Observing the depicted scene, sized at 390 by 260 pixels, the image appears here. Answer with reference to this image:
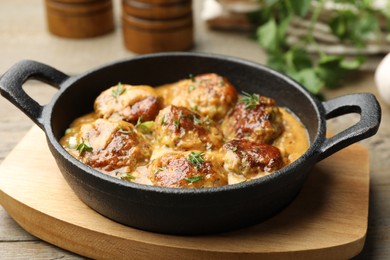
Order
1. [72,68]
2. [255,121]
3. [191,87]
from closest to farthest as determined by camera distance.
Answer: [255,121] < [191,87] < [72,68]

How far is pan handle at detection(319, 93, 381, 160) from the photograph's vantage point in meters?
2.59

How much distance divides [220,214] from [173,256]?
0.86 feet

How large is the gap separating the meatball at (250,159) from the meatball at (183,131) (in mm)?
122

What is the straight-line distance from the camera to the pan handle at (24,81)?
2764 mm

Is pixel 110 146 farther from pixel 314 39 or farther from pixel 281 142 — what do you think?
pixel 314 39

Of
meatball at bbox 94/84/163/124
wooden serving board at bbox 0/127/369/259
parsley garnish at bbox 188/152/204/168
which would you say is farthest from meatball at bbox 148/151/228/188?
meatball at bbox 94/84/163/124

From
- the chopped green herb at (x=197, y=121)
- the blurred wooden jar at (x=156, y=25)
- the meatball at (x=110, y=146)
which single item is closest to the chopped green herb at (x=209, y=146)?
the chopped green herb at (x=197, y=121)

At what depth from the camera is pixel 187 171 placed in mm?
2520

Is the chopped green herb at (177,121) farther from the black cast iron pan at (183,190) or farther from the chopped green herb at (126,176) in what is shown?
the black cast iron pan at (183,190)

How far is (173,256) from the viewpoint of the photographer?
2502 mm

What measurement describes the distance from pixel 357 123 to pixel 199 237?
836 millimetres

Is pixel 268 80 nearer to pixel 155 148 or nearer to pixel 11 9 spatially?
pixel 155 148

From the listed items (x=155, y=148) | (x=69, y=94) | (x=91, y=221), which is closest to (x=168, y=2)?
(x=69, y=94)

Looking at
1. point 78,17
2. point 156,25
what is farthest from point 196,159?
point 78,17
